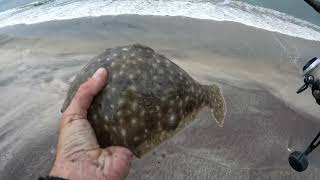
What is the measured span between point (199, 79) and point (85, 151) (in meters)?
3.95

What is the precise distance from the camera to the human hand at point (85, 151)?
3494mm

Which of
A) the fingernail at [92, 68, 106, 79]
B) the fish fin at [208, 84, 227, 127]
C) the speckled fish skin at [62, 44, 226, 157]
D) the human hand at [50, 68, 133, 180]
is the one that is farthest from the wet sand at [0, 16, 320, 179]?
the fingernail at [92, 68, 106, 79]

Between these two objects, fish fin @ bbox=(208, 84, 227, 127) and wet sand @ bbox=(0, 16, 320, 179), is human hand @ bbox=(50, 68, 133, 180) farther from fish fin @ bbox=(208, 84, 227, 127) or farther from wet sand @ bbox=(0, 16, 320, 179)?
wet sand @ bbox=(0, 16, 320, 179)

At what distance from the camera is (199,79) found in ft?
24.1

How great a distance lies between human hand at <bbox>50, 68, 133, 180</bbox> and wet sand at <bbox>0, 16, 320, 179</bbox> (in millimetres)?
1659

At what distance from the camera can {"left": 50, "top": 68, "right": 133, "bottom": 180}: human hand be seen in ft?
11.5

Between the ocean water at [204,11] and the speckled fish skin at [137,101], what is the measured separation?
25.5 feet

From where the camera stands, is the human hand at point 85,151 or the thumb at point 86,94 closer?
the human hand at point 85,151

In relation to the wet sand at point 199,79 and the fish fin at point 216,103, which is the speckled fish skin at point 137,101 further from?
the wet sand at point 199,79

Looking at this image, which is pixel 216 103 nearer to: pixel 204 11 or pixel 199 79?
pixel 199 79

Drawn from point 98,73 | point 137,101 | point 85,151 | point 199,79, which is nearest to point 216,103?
point 137,101

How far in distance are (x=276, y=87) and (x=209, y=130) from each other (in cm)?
205

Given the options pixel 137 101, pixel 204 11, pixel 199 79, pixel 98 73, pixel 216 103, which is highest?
pixel 98 73

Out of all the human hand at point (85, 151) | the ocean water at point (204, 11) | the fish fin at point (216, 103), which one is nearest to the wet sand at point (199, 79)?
the ocean water at point (204, 11)
